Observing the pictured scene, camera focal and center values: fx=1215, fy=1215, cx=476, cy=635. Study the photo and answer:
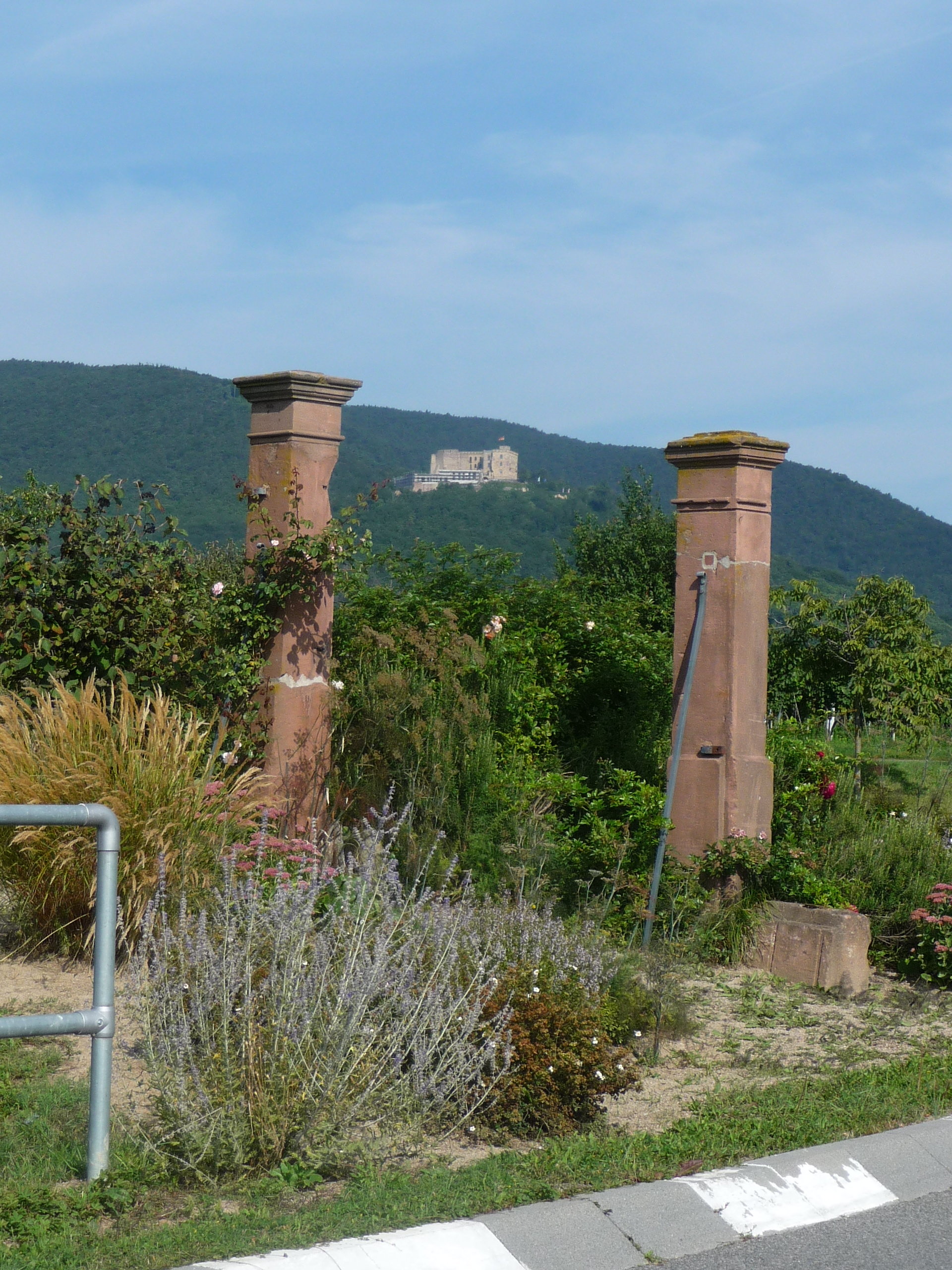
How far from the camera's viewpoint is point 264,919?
3.94 m

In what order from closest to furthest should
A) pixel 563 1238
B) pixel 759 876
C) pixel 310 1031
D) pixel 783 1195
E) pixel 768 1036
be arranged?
pixel 563 1238, pixel 783 1195, pixel 310 1031, pixel 768 1036, pixel 759 876

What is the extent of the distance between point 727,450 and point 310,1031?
4.40 meters

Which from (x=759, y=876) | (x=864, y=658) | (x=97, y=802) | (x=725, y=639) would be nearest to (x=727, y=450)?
(x=725, y=639)

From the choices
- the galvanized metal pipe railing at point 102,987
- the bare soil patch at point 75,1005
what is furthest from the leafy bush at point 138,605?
the galvanized metal pipe railing at point 102,987

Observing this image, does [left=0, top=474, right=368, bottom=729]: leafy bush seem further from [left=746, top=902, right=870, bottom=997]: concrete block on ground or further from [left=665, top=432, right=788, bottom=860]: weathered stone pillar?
[left=746, top=902, right=870, bottom=997]: concrete block on ground

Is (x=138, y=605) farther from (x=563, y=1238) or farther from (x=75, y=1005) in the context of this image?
(x=563, y=1238)

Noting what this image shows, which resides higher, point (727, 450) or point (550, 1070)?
point (727, 450)

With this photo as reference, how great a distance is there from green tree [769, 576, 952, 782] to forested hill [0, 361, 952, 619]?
32.4 metres

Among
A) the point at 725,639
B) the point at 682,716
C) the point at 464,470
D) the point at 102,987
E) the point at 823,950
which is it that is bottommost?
the point at 823,950

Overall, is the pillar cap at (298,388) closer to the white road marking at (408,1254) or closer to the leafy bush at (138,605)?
the leafy bush at (138,605)

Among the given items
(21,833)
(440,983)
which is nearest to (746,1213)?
(440,983)

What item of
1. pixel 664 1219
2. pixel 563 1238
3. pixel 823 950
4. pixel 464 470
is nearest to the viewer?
pixel 563 1238

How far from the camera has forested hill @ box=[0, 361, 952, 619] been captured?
6425cm

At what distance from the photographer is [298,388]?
716 cm
